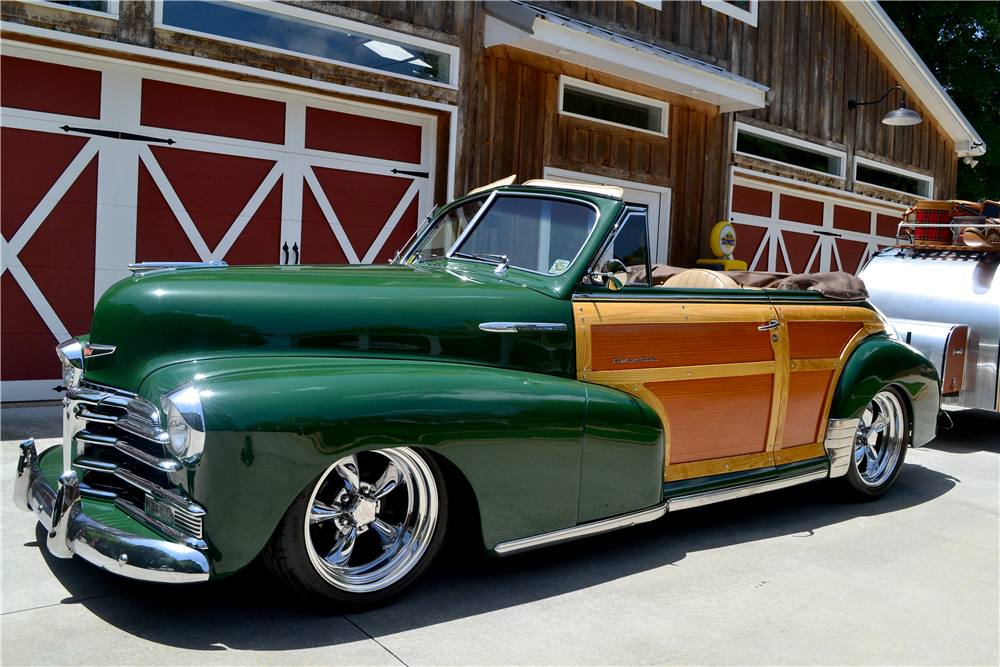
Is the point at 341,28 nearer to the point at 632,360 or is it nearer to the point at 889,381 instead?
the point at 632,360

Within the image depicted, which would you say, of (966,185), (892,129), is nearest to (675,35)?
(892,129)

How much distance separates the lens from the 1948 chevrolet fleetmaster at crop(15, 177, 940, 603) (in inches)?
104

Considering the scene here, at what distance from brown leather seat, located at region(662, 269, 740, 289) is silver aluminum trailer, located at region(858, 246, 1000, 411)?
322 centimetres

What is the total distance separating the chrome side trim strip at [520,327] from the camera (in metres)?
3.39

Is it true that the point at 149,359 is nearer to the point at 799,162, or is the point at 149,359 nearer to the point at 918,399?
the point at 918,399

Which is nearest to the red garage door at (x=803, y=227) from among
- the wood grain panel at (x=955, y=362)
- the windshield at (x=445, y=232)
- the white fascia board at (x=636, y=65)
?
the white fascia board at (x=636, y=65)

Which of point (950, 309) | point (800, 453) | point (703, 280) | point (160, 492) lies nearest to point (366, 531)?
point (160, 492)

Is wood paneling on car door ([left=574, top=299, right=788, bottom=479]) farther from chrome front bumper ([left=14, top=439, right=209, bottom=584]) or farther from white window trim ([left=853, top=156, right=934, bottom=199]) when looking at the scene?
white window trim ([left=853, top=156, right=934, bottom=199])

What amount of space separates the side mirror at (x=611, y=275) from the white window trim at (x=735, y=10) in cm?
832

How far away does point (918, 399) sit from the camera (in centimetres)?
527

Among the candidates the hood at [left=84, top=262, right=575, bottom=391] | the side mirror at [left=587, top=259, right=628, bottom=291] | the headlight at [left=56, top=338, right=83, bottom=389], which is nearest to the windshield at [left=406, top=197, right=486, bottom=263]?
the hood at [left=84, top=262, right=575, bottom=391]

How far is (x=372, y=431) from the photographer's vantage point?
2.82 m

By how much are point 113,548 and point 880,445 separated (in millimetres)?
4740

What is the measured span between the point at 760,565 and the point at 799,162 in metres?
10.2
